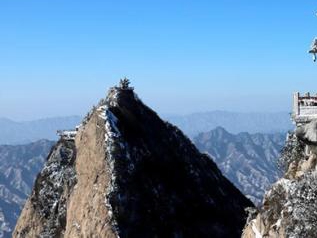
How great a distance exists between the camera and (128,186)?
54375mm

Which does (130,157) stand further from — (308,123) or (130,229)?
(308,123)

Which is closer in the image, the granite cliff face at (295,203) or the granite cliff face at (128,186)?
the granite cliff face at (295,203)

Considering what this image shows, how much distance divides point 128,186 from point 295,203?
28.1 m

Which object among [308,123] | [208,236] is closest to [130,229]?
[208,236]

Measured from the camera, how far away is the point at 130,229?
169 feet

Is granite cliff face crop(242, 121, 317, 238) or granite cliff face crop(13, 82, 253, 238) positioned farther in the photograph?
granite cliff face crop(13, 82, 253, 238)

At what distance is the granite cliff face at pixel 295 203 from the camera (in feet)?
88.3

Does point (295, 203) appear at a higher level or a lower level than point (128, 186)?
higher

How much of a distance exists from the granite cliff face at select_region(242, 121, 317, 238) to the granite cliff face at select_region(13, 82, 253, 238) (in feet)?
69.7

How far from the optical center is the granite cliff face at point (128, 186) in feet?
174

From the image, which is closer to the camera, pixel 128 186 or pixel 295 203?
pixel 295 203

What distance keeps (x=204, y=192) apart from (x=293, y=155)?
2706 cm

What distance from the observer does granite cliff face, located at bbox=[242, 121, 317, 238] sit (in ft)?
88.3

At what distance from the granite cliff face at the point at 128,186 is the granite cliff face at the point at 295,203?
21253 mm
